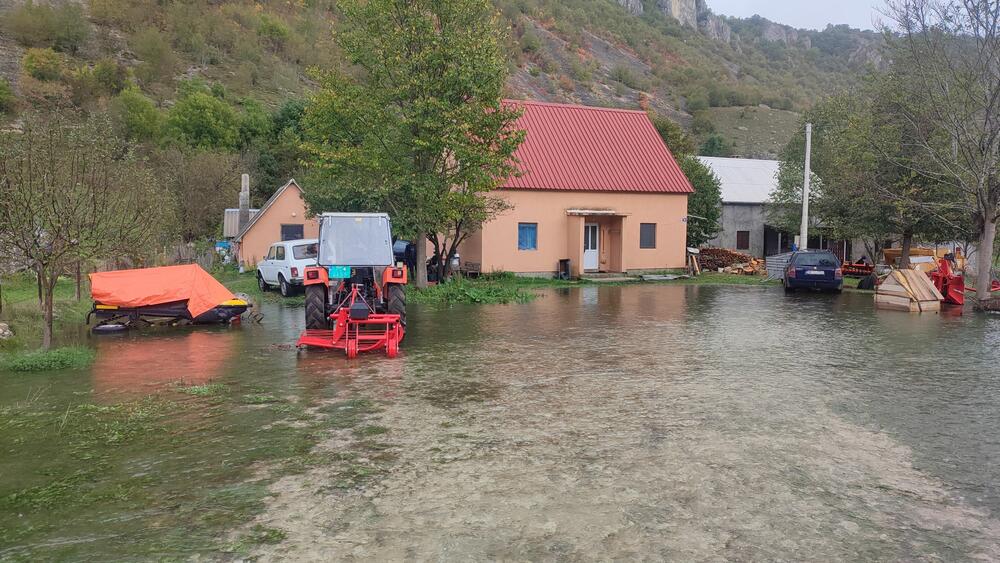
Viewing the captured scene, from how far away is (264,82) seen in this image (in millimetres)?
64938

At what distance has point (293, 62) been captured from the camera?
72.5m

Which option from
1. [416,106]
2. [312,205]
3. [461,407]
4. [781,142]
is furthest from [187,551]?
[781,142]

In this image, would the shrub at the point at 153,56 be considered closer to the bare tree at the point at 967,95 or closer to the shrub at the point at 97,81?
the shrub at the point at 97,81

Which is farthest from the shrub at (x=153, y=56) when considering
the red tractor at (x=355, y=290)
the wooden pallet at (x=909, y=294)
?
the wooden pallet at (x=909, y=294)

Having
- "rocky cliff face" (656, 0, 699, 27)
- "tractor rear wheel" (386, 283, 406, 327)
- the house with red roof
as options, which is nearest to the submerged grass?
"tractor rear wheel" (386, 283, 406, 327)

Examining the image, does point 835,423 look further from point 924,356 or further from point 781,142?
point 781,142

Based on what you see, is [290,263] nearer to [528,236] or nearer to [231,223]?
[528,236]

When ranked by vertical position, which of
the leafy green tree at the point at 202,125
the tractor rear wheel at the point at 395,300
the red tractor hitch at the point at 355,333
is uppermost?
the leafy green tree at the point at 202,125

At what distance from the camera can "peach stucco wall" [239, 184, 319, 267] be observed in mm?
29922

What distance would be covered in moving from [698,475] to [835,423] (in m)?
2.36

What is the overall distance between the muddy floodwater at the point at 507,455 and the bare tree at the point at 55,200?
1.74 meters

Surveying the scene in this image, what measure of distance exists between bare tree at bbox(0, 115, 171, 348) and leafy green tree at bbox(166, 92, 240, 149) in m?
34.5

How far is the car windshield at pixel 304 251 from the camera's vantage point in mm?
19697

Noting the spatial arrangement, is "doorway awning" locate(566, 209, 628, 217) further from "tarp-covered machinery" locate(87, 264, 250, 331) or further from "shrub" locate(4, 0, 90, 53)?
"shrub" locate(4, 0, 90, 53)
